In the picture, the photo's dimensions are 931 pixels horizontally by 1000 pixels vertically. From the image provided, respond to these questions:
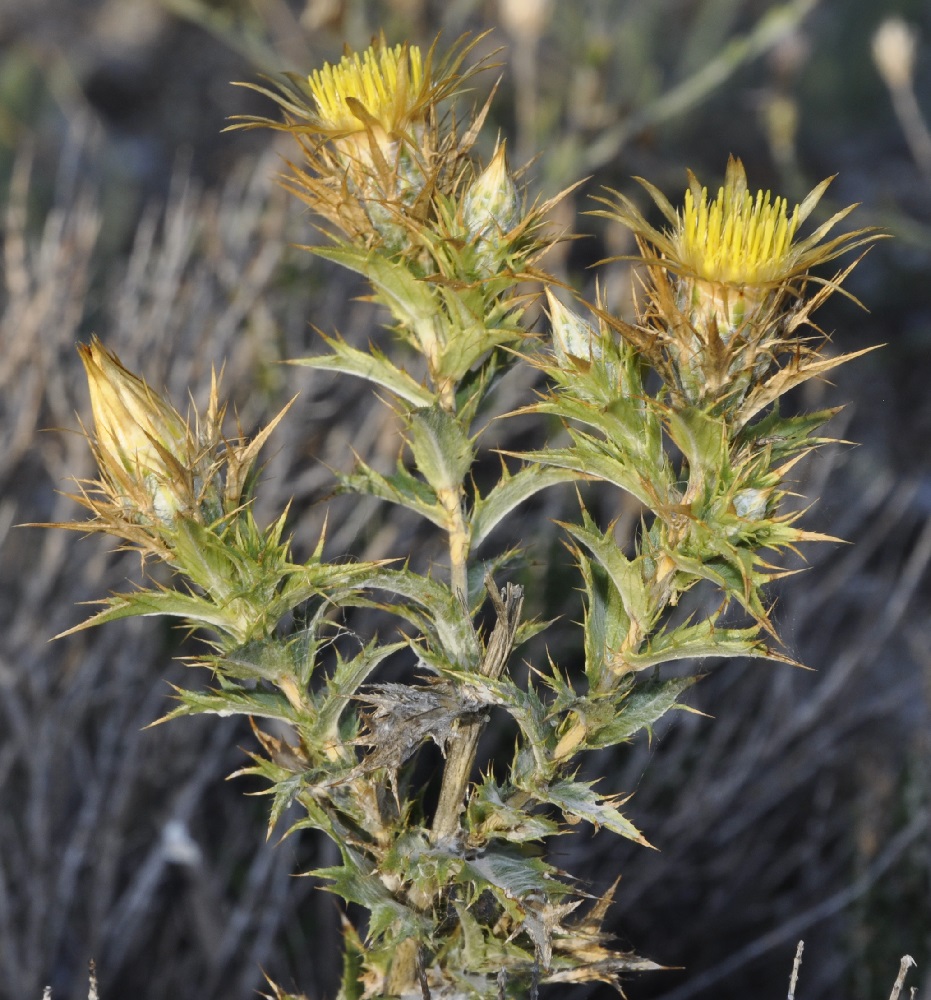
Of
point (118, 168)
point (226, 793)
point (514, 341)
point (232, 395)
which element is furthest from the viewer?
point (118, 168)

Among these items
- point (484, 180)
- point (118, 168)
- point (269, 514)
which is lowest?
point (269, 514)

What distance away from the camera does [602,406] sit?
3.20 ft

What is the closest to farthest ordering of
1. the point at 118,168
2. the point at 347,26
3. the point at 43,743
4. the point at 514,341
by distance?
the point at 514,341 → the point at 43,743 → the point at 347,26 → the point at 118,168

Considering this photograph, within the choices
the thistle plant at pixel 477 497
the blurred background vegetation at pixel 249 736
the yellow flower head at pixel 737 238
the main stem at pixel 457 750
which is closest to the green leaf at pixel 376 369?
the thistle plant at pixel 477 497

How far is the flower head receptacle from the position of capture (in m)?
0.91

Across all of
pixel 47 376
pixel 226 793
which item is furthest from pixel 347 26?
pixel 226 793

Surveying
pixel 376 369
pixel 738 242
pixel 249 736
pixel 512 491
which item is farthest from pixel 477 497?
pixel 249 736

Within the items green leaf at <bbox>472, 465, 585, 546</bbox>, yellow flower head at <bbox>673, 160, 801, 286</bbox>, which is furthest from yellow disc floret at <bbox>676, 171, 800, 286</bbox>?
green leaf at <bbox>472, 465, 585, 546</bbox>

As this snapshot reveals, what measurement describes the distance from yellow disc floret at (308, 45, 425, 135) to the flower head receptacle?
0.88 feet

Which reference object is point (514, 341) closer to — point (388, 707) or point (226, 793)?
point (388, 707)

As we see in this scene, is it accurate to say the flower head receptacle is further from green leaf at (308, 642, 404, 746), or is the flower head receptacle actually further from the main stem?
green leaf at (308, 642, 404, 746)

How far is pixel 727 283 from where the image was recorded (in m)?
0.92

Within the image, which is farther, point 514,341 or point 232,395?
point 232,395

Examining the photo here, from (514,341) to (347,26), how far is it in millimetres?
3634
